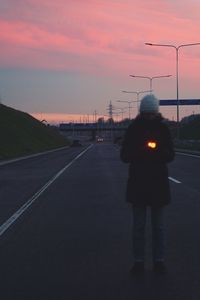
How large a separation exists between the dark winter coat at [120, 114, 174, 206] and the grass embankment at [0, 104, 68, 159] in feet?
162

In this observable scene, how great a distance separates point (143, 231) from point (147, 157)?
0.89 meters

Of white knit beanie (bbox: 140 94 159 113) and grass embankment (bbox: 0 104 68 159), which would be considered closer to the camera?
white knit beanie (bbox: 140 94 159 113)

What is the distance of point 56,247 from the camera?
10492 mm

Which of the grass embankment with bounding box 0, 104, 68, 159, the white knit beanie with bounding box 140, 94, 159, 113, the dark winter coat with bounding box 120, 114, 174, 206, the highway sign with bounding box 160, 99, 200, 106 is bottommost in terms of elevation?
the grass embankment with bounding box 0, 104, 68, 159

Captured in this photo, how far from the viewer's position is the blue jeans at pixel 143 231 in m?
8.44

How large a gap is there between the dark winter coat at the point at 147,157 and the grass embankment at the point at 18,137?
49401mm

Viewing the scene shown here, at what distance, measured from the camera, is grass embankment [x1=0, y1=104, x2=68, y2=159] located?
72.6 meters

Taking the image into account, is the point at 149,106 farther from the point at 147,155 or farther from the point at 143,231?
the point at 143,231

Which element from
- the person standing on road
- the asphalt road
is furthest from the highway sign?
the person standing on road

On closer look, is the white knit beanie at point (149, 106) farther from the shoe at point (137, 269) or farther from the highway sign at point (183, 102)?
the highway sign at point (183, 102)

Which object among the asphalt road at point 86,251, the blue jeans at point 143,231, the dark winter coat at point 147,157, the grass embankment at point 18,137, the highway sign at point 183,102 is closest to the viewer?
the asphalt road at point 86,251

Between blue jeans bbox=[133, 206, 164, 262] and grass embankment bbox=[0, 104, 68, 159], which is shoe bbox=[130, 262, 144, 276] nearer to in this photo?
blue jeans bbox=[133, 206, 164, 262]

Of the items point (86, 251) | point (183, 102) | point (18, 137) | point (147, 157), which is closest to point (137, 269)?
point (147, 157)

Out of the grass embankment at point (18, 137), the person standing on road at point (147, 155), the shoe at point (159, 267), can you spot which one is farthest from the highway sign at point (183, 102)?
the person standing on road at point (147, 155)
